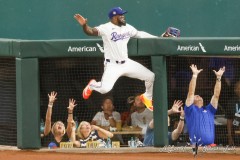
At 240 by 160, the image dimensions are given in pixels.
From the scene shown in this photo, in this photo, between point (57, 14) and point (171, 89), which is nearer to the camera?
point (171, 89)

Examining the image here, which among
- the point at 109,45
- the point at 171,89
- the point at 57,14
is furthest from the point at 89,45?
the point at 57,14

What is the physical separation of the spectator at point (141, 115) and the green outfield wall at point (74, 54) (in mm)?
153

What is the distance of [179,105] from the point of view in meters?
13.5

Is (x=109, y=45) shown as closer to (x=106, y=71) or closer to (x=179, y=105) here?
(x=106, y=71)

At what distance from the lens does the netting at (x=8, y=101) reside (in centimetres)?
1390

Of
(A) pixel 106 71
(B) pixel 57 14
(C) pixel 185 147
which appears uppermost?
(B) pixel 57 14

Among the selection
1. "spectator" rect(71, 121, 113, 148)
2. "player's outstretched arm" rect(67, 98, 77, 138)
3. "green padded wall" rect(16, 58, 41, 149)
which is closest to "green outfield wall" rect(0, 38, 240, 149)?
"green padded wall" rect(16, 58, 41, 149)

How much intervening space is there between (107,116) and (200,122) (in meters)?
1.29

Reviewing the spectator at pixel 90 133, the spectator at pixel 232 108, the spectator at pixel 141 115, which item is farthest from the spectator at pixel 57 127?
the spectator at pixel 232 108

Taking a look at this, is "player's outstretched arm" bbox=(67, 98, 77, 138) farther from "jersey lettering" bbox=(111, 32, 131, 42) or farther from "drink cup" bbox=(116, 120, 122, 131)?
"jersey lettering" bbox=(111, 32, 131, 42)

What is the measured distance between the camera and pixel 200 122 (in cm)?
1315

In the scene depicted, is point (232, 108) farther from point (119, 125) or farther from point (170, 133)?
point (119, 125)

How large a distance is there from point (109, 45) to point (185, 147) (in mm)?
1662

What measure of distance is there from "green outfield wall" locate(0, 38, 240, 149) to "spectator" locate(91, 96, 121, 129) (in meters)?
0.56
